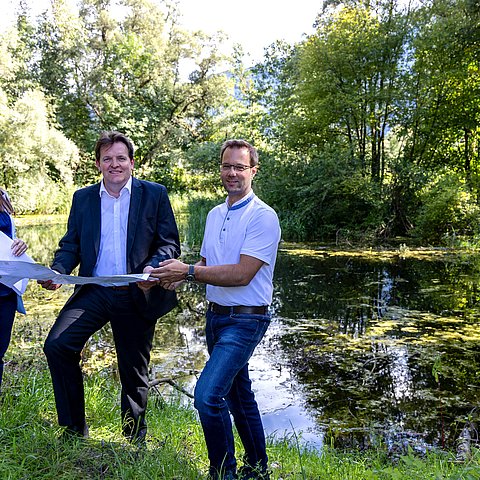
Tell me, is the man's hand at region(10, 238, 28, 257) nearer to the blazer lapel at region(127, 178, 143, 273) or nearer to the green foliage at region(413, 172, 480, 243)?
the blazer lapel at region(127, 178, 143, 273)

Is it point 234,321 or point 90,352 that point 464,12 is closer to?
point 90,352

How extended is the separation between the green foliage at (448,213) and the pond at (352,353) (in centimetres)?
391

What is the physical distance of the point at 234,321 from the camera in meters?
2.55

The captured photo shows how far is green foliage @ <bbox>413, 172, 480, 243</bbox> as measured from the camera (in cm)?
1362

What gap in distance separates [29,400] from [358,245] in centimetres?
1213

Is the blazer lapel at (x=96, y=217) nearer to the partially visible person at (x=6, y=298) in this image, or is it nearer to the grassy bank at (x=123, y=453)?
the partially visible person at (x=6, y=298)

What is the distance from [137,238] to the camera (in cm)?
298

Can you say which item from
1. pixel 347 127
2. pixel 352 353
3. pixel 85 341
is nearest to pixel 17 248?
pixel 85 341

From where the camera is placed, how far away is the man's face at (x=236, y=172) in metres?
2.64

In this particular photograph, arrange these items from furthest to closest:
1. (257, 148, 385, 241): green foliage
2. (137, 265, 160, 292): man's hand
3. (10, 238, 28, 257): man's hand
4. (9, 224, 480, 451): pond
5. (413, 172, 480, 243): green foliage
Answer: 1. (257, 148, 385, 241): green foliage
2. (413, 172, 480, 243): green foliage
3. (9, 224, 480, 451): pond
4. (10, 238, 28, 257): man's hand
5. (137, 265, 160, 292): man's hand

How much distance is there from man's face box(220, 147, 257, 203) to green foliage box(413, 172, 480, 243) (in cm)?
1215

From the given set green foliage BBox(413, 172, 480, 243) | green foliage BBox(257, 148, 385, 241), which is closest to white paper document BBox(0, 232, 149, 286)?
green foliage BBox(413, 172, 480, 243)

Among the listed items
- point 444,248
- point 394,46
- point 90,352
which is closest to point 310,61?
point 394,46

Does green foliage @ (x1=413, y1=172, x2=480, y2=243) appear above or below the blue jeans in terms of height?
above
